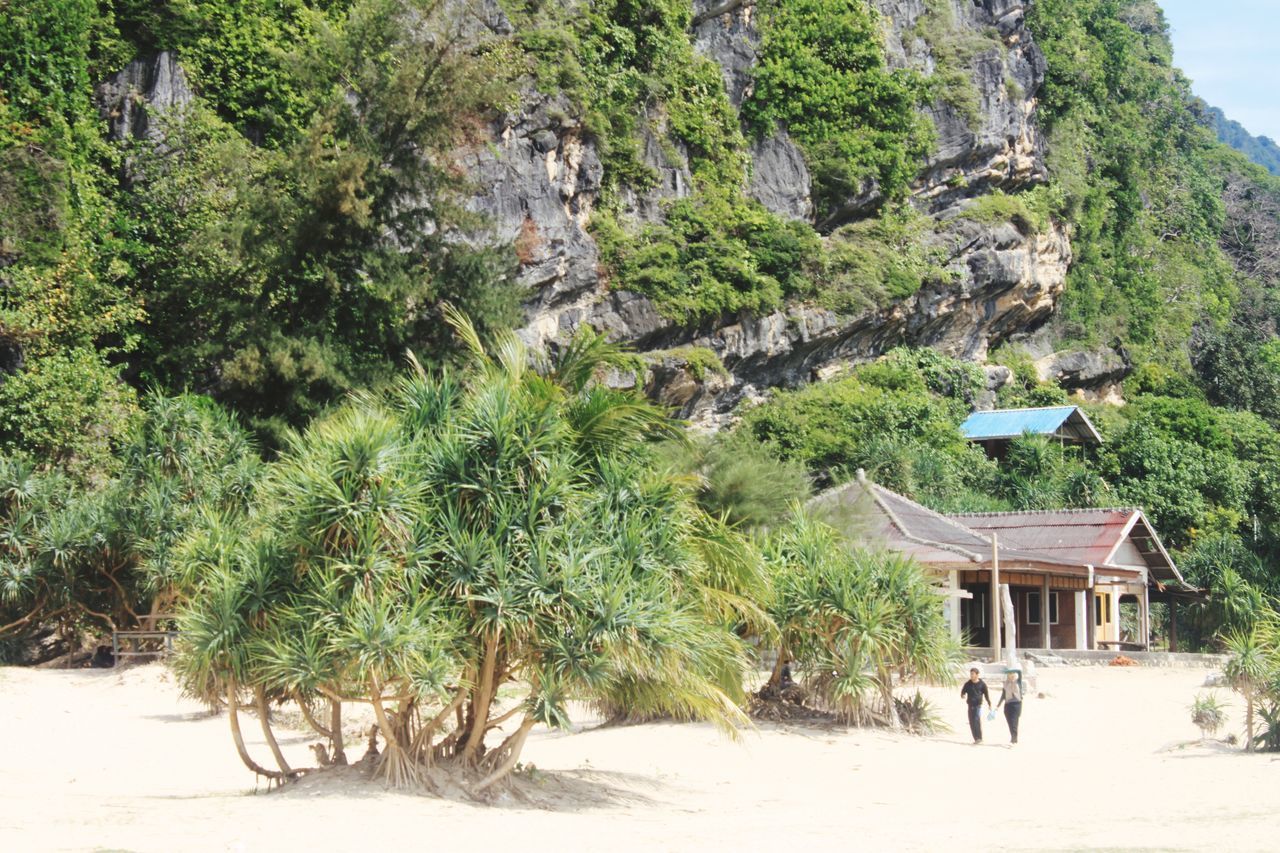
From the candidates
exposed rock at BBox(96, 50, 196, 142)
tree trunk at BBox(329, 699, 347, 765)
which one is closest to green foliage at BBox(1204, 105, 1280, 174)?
exposed rock at BBox(96, 50, 196, 142)

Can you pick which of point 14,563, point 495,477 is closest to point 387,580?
point 495,477

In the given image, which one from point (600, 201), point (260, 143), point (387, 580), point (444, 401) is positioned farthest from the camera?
point (600, 201)

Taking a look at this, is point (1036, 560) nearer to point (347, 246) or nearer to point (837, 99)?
point (347, 246)

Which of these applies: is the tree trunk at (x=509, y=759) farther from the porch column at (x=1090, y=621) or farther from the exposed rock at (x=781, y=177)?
the exposed rock at (x=781, y=177)

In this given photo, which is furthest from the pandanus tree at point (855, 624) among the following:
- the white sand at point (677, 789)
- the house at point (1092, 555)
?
the house at point (1092, 555)

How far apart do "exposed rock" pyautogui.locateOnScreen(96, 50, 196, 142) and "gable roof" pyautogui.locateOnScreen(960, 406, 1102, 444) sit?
26.7 meters

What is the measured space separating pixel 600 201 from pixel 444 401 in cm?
2647

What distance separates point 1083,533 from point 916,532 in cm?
697

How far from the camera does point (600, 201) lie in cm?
3722

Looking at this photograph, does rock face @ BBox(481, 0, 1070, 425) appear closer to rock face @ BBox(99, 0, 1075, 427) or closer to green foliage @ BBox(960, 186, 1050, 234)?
rock face @ BBox(99, 0, 1075, 427)

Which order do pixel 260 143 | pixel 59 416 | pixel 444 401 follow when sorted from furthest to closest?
pixel 260 143
pixel 59 416
pixel 444 401

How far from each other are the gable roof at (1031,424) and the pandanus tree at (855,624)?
2690 cm

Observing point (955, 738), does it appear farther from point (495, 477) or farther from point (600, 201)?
point (600, 201)

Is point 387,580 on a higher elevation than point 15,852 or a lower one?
higher
